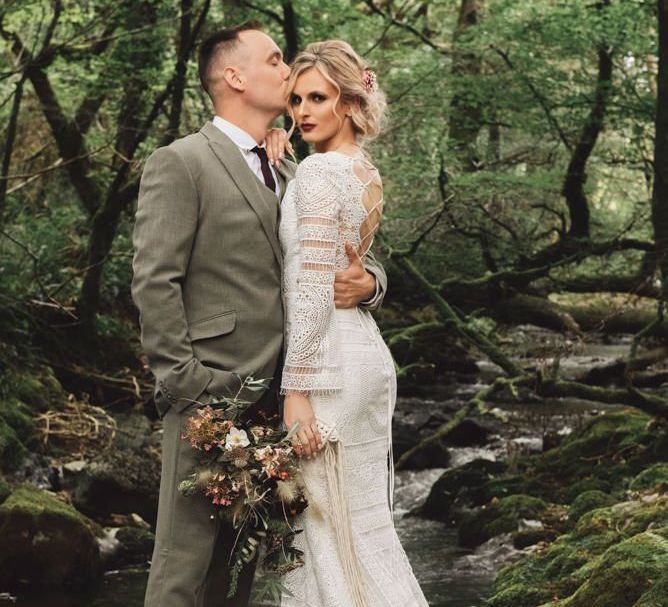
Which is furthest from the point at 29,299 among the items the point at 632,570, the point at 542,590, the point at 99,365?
the point at 632,570

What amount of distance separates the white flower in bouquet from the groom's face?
48.1 inches

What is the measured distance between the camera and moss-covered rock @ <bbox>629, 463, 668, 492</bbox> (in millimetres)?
7867

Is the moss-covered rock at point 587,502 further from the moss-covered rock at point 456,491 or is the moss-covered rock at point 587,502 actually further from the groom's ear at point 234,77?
the groom's ear at point 234,77

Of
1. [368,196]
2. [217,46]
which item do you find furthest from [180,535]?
[217,46]

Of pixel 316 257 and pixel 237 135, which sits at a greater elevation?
pixel 237 135

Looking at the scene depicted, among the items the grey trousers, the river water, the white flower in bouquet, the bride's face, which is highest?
the bride's face

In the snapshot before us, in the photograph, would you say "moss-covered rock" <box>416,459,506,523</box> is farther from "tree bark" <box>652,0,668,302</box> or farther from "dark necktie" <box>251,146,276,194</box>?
"dark necktie" <box>251,146,276,194</box>

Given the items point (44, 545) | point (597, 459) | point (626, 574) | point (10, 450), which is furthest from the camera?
point (597, 459)

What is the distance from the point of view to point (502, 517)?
8883mm

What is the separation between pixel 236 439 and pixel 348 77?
1.31m

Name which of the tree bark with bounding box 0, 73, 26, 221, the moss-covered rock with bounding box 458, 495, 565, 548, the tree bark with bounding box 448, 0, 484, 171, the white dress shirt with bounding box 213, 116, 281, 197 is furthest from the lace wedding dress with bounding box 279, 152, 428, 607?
the tree bark with bounding box 448, 0, 484, 171

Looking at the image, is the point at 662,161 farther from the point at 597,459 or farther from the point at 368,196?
the point at 368,196

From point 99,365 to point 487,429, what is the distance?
14.7ft

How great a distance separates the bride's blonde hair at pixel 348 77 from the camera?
391cm
